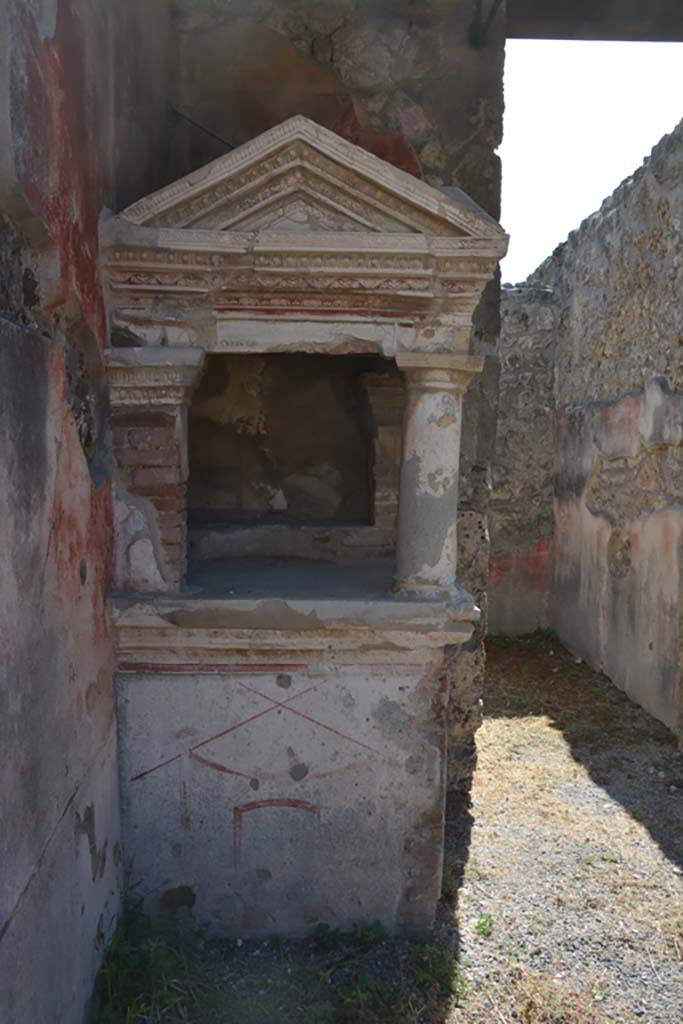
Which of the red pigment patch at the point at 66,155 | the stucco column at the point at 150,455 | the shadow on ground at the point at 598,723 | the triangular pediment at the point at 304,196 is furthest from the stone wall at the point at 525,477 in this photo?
the red pigment patch at the point at 66,155

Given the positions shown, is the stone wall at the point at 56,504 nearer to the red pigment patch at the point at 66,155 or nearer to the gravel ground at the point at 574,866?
the red pigment patch at the point at 66,155

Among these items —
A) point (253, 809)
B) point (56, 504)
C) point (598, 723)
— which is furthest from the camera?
point (598, 723)

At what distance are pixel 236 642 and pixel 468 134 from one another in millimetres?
2873

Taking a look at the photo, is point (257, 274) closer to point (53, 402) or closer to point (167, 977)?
point (53, 402)

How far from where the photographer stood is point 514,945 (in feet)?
11.4

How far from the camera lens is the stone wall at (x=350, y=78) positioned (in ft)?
13.5

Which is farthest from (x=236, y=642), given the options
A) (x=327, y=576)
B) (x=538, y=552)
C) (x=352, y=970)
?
(x=538, y=552)

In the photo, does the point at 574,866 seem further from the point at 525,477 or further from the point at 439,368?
the point at 525,477

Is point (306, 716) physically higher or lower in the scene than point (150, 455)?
lower

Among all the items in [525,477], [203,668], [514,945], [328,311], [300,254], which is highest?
[300,254]

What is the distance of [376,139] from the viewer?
416 cm

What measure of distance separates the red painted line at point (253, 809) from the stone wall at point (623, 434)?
3.20m

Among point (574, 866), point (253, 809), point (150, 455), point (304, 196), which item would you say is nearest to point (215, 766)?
point (253, 809)

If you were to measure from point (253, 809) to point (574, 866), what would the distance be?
5.73 ft
